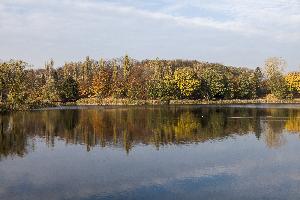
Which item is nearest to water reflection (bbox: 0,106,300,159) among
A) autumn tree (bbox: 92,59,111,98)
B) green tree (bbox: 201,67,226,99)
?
green tree (bbox: 201,67,226,99)

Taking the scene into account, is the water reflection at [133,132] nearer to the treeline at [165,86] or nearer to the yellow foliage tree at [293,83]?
the treeline at [165,86]

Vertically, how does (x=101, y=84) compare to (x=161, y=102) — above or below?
above

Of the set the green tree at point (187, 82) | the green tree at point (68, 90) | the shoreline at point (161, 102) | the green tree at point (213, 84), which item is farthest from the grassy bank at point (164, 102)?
the green tree at point (68, 90)

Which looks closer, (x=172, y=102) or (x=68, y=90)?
(x=172, y=102)

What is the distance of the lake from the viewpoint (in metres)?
24.3

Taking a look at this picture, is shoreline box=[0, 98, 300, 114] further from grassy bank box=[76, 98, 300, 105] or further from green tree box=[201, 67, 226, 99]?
green tree box=[201, 67, 226, 99]

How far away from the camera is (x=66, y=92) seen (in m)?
130

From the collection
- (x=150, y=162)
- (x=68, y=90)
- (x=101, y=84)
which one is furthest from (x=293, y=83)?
(x=150, y=162)

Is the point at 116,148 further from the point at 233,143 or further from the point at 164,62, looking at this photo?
the point at 164,62

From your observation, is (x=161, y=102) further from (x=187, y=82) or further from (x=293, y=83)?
(x=293, y=83)

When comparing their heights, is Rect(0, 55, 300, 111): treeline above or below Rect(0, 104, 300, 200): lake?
above

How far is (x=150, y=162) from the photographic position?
1300 inches

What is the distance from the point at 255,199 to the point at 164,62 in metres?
154

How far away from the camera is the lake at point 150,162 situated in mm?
24297
